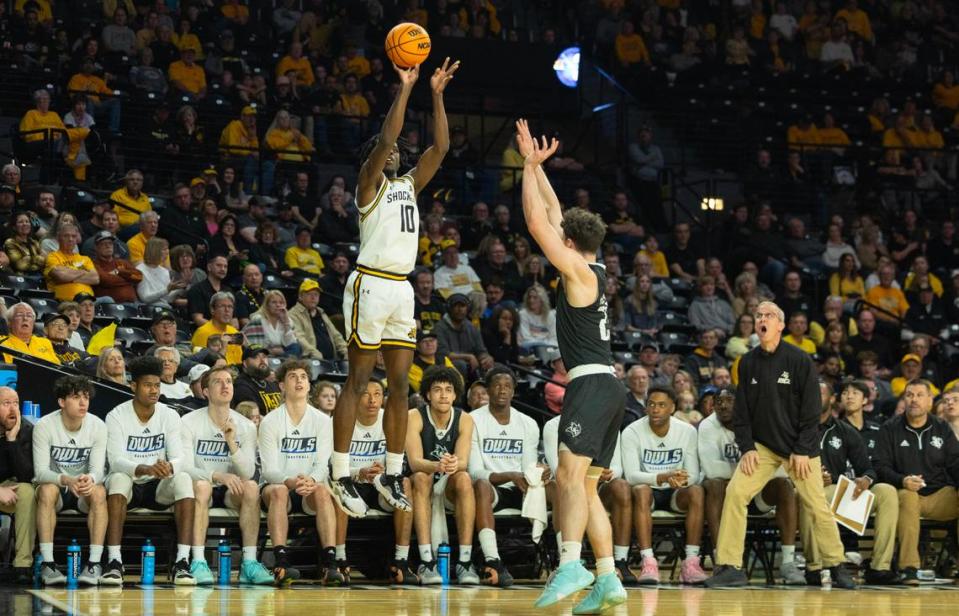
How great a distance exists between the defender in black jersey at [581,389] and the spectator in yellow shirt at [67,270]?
735 centimetres

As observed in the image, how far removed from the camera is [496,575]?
11.5m

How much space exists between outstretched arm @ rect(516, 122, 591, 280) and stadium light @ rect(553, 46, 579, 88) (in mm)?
15147

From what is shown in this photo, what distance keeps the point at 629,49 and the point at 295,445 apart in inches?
546

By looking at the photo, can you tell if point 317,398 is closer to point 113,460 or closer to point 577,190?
point 113,460

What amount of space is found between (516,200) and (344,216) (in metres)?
3.31

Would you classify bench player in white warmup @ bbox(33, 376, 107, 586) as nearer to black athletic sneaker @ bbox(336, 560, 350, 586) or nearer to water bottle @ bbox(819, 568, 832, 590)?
black athletic sneaker @ bbox(336, 560, 350, 586)

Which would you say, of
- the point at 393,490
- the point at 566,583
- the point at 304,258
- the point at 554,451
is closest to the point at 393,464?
the point at 393,490

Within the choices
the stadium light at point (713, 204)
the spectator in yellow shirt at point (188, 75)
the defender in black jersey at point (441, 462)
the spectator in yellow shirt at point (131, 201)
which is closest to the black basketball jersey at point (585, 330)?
the defender in black jersey at point (441, 462)

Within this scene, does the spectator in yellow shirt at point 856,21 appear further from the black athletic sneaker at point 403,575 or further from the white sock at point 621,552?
the black athletic sneaker at point 403,575

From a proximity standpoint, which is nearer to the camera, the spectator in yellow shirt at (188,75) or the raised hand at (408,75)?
the raised hand at (408,75)

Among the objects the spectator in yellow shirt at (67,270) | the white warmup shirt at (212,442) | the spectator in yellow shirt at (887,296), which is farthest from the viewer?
the spectator in yellow shirt at (887,296)

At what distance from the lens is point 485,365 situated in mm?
15539

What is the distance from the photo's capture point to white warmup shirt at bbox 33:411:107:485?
1113 centimetres

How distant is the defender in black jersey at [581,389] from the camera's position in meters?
8.52
